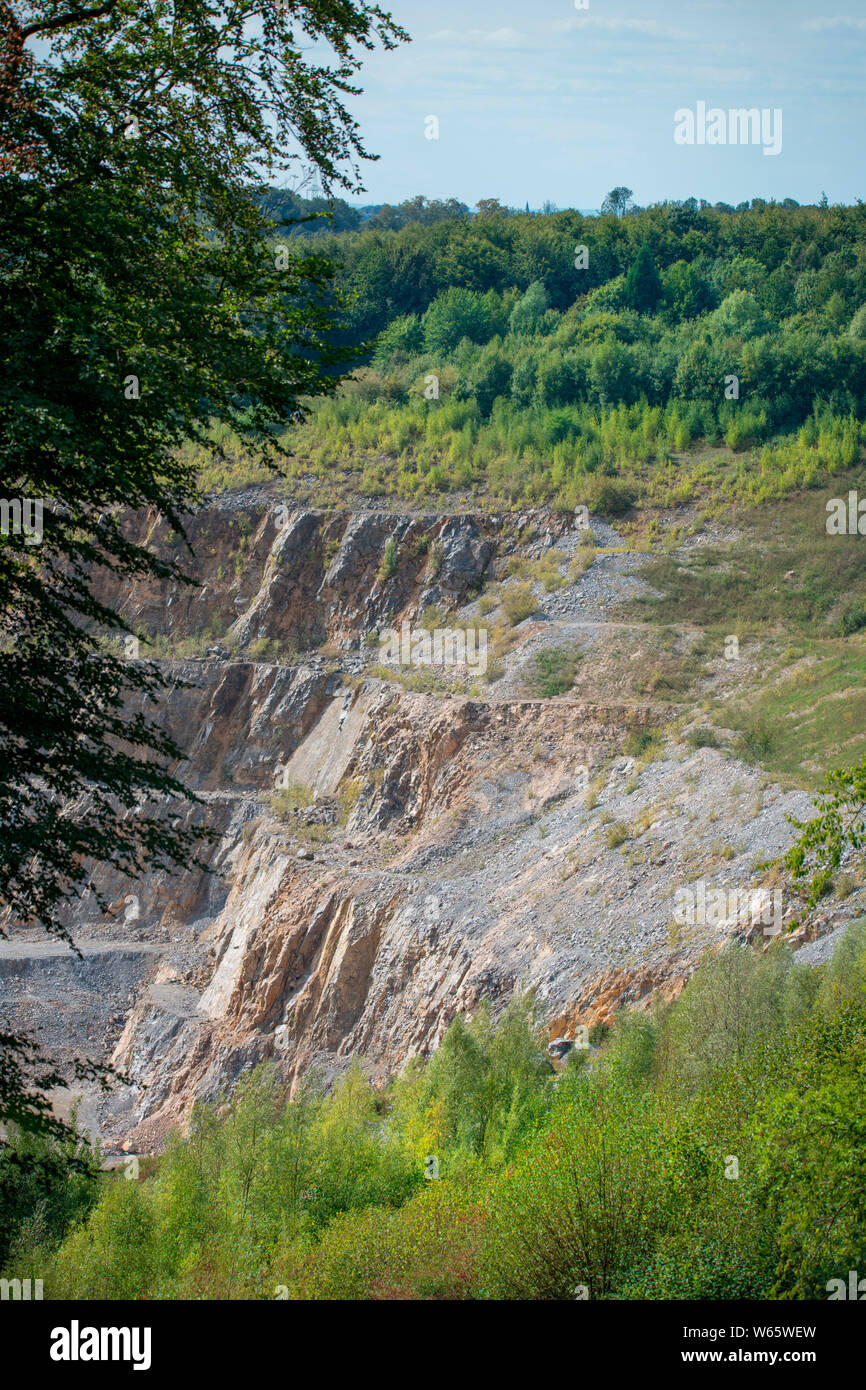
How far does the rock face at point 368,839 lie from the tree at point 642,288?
78.7 ft

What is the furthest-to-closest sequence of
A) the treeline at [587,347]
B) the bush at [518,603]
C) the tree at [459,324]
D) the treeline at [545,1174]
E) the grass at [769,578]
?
the tree at [459,324]
the treeline at [587,347]
the bush at [518,603]
the grass at [769,578]
the treeline at [545,1174]

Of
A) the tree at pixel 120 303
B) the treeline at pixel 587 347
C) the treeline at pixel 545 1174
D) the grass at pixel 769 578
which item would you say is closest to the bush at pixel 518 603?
the grass at pixel 769 578

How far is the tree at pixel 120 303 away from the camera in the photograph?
8.12 metres

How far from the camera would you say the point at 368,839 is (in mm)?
35812

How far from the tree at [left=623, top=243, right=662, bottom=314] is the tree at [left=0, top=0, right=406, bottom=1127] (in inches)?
2201

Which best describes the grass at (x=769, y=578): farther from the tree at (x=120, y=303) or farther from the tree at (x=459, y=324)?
the tree at (x=120, y=303)

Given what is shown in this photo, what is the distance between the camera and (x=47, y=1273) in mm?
16188

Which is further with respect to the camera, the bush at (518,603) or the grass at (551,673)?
the bush at (518,603)

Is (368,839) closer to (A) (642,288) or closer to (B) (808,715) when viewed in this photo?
(B) (808,715)

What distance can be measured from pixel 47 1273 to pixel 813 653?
26587 millimetres

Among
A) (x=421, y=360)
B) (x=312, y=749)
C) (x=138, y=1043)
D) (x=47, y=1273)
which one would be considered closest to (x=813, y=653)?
(x=312, y=749)

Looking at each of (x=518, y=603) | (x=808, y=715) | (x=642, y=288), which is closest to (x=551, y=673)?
(x=518, y=603)
